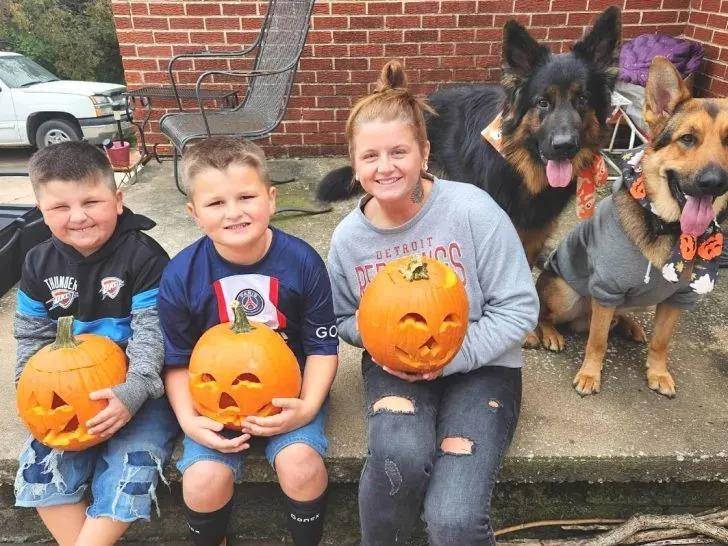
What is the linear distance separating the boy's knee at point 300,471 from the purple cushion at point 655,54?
13.9 ft

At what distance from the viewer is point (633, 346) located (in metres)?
2.74

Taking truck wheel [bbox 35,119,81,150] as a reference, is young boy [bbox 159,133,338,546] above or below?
above

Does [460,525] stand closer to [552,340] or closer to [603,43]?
[552,340]

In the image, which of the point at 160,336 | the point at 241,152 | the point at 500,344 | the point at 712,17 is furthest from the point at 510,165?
the point at 712,17

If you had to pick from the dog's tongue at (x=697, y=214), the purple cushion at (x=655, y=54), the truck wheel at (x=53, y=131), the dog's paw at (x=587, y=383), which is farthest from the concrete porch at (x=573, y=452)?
the truck wheel at (x=53, y=131)

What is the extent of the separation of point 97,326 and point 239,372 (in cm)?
76

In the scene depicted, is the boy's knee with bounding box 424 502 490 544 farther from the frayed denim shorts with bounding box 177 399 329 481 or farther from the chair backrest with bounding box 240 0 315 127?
the chair backrest with bounding box 240 0 315 127

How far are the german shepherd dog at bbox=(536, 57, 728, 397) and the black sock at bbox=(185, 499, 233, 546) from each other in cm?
156

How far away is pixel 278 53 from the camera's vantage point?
4.77 m

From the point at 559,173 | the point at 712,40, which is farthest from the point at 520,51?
the point at 712,40

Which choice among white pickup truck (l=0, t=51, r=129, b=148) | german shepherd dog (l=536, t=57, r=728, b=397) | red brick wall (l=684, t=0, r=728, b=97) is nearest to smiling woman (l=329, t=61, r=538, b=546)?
german shepherd dog (l=536, t=57, r=728, b=397)

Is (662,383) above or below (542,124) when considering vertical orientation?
below

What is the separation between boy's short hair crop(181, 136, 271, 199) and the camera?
6.14 ft

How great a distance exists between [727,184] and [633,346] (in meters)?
1.04
